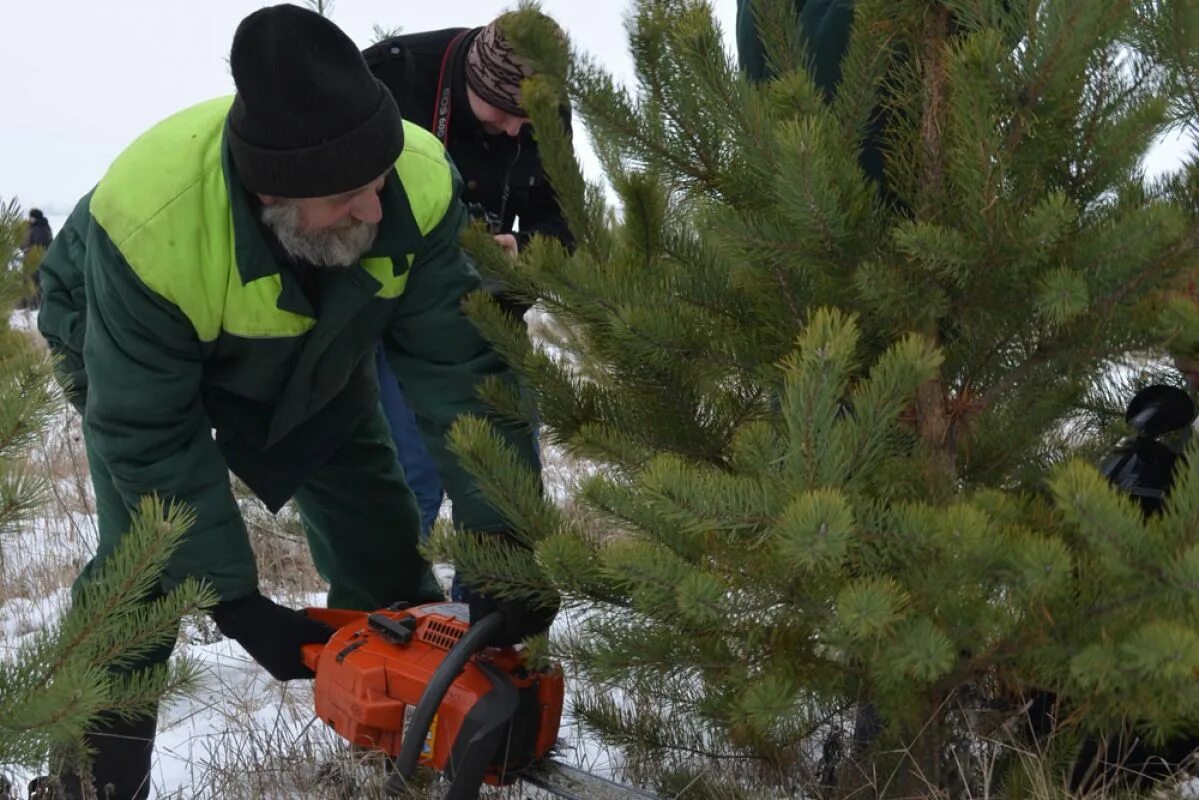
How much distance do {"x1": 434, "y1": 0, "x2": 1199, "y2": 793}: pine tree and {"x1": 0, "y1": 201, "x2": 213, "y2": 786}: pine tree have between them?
0.63 metres

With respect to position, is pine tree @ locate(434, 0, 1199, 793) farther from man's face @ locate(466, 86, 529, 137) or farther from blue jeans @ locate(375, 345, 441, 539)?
blue jeans @ locate(375, 345, 441, 539)

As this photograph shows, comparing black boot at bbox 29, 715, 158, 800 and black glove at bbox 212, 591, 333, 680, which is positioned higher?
black glove at bbox 212, 591, 333, 680

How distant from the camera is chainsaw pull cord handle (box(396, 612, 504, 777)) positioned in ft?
7.48

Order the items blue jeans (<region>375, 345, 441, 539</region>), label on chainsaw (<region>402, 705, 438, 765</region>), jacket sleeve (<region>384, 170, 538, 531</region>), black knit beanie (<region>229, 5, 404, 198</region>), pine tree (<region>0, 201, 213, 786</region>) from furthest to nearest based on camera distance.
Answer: blue jeans (<region>375, 345, 441, 539</region>), jacket sleeve (<region>384, 170, 538, 531</region>), label on chainsaw (<region>402, 705, 438, 765</region>), black knit beanie (<region>229, 5, 404, 198</region>), pine tree (<region>0, 201, 213, 786</region>)

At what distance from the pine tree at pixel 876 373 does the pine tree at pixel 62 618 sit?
0.63m

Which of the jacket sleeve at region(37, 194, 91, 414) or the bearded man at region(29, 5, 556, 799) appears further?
the jacket sleeve at region(37, 194, 91, 414)

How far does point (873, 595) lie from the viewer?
1518mm

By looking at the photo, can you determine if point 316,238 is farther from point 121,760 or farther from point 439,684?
point 121,760

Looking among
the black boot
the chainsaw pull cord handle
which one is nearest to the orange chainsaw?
the chainsaw pull cord handle

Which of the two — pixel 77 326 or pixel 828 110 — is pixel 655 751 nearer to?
pixel 828 110

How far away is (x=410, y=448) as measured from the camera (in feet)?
12.8

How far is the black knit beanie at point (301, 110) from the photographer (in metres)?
2.16

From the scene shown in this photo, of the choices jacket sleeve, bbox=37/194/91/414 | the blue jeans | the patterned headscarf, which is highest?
the patterned headscarf

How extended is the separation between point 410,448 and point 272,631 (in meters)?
1.35
